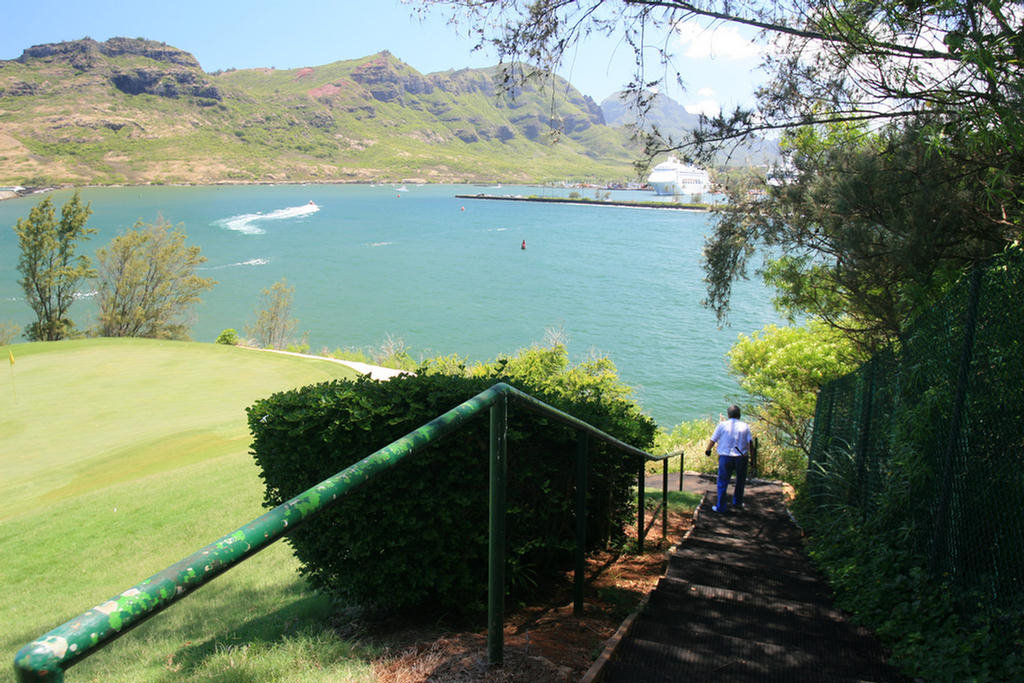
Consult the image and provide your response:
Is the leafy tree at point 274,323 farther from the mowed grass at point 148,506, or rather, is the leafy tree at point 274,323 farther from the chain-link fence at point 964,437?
the chain-link fence at point 964,437

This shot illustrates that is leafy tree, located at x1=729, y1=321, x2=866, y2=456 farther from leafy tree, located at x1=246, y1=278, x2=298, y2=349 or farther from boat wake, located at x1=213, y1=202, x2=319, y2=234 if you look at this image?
boat wake, located at x1=213, y1=202, x2=319, y2=234

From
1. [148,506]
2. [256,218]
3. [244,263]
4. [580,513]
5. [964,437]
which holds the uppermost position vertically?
[256,218]

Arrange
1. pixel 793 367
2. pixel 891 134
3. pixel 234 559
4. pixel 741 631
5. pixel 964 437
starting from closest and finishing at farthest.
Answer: pixel 234 559, pixel 964 437, pixel 741 631, pixel 891 134, pixel 793 367

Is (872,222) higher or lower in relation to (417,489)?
higher

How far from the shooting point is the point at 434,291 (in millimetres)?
75375

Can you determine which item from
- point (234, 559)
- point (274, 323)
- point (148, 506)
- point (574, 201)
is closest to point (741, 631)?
point (234, 559)

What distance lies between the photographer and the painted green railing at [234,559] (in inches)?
38.2

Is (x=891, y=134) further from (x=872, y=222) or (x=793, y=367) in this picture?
(x=793, y=367)

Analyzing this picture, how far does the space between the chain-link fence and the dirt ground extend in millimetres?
1877

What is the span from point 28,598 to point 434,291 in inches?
2664

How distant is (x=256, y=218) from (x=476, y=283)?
236 ft

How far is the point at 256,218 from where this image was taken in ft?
441

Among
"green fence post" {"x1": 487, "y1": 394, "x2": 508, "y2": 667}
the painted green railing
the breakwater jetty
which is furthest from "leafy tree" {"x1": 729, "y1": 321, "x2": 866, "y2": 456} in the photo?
the breakwater jetty

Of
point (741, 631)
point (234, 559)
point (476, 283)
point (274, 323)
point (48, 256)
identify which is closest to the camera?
point (234, 559)
